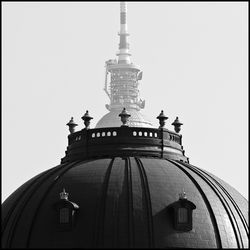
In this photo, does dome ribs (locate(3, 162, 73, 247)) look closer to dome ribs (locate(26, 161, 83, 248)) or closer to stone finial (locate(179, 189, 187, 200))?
dome ribs (locate(26, 161, 83, 248))

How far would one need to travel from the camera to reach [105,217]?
81.3 m

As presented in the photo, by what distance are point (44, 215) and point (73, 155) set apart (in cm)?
948

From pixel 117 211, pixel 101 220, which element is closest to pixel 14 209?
pixel 101 220

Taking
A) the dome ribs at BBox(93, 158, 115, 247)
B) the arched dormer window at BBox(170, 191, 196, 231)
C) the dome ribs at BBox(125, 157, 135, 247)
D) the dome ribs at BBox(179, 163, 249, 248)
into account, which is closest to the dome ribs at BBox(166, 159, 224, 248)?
the dome ribs at BBox(179, 163, 249, 248)

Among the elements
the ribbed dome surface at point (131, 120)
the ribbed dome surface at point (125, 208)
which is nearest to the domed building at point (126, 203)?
the ribbed dome surface at point (125, 208)

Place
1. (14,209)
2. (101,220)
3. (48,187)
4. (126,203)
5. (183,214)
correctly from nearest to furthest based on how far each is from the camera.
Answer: (101,220) < (183,214) < (126,203) < (14,209) < (48,187)

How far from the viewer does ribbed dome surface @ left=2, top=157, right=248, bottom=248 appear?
80.6 meters

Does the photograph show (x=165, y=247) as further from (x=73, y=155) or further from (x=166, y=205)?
(x=73, y=155)

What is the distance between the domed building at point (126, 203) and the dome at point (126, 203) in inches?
2.5

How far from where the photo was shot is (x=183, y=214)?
82.1 m

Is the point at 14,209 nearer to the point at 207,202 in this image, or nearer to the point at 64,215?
the point at 64,215

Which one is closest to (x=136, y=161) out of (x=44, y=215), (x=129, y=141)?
(x=129, y=141)

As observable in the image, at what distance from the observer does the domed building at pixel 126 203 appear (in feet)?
265

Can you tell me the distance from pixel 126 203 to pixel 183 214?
12.5 feet
